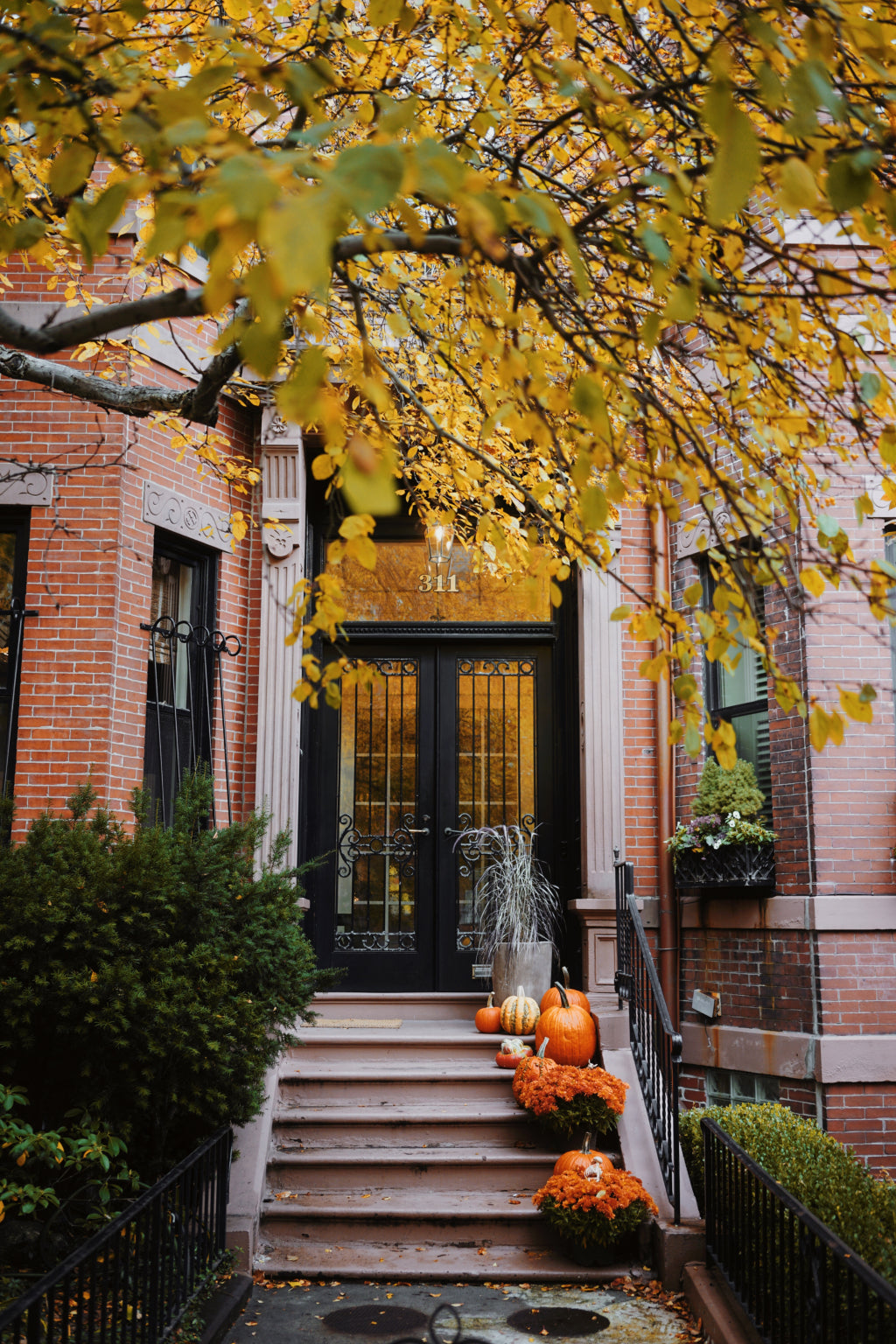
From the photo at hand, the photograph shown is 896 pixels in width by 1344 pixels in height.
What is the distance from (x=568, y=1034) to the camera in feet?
21.5

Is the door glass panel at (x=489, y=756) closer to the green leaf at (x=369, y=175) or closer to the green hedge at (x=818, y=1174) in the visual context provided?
the green hedge at (x=818, y=1174)

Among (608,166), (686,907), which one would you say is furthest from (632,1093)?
(608,166)

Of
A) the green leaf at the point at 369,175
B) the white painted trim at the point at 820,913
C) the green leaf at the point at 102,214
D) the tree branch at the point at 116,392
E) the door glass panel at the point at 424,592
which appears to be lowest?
the white painted trim at the point at 820,913

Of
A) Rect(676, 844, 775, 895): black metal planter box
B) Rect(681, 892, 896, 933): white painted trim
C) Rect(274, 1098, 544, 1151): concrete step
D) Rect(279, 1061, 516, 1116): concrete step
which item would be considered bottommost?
Rect(274, 1098, 544, 1151): concrete step

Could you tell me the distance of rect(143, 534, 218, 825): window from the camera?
24.4 feet

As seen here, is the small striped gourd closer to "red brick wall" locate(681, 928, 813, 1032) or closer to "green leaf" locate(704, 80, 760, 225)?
"red brick wall" locate(681, 928, 813, 1032)

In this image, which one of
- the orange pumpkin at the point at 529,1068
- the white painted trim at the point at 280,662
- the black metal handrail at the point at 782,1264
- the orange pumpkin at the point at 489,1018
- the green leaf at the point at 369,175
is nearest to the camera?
the green leaf at the point at 369,175

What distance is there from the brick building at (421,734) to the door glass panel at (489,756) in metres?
0.02

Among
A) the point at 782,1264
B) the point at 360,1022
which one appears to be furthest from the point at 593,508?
the point at 360,1022

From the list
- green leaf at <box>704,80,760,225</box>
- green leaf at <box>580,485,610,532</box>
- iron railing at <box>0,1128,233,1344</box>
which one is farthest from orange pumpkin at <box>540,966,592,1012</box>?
green leaf at <box>704,80,760,225</box>

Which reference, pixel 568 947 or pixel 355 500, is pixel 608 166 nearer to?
pixel 355 500

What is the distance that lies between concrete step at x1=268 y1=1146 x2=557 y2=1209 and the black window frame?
284 centimetres

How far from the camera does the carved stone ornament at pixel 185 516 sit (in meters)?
7.40

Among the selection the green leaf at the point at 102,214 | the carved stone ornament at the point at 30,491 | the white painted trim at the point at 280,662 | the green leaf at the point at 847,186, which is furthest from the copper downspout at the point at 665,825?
the green leaf at the point at 102,214
